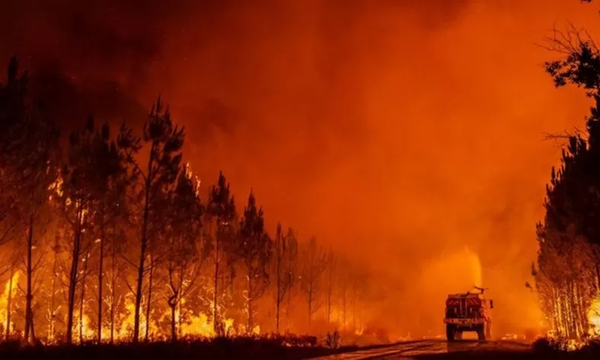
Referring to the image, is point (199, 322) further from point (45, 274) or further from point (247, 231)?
point (45, 274)

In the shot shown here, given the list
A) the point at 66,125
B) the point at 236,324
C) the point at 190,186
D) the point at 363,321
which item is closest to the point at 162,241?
the point at 190,186

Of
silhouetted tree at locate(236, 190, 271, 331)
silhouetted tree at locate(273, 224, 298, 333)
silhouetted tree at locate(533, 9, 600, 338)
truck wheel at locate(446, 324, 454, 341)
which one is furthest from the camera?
silhouetted tree at locate(273, 224, 298, 333)

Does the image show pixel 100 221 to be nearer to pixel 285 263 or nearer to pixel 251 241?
pixel 251 241

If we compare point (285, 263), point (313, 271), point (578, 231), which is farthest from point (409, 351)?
point (313, 271)

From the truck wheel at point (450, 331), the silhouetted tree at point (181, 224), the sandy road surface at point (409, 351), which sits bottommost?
the sandy road surface at point (409, 351)

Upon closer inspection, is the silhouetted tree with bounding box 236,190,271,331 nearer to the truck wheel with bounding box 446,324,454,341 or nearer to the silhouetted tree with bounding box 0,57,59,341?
the truck wheel with bounding box 446,324,454,341

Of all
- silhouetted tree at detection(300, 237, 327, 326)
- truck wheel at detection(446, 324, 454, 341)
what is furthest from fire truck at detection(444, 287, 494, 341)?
silhouetted tree at detection(300, 237, 327, 326)

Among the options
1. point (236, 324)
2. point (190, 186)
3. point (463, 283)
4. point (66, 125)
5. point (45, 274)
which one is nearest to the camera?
point (190, 186)

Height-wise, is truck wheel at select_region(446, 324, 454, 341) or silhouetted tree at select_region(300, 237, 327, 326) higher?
silhouetted tree at select_region(300, 237, 327, 326)

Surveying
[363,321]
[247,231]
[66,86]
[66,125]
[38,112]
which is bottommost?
[363,321]

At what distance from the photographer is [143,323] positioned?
47375mm

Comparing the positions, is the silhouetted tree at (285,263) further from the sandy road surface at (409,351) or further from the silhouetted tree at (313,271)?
the sandy road surface at (409,351)

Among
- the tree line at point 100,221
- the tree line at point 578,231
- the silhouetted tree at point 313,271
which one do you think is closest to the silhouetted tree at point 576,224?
the tree line at point 578,231

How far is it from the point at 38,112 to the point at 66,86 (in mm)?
176850
